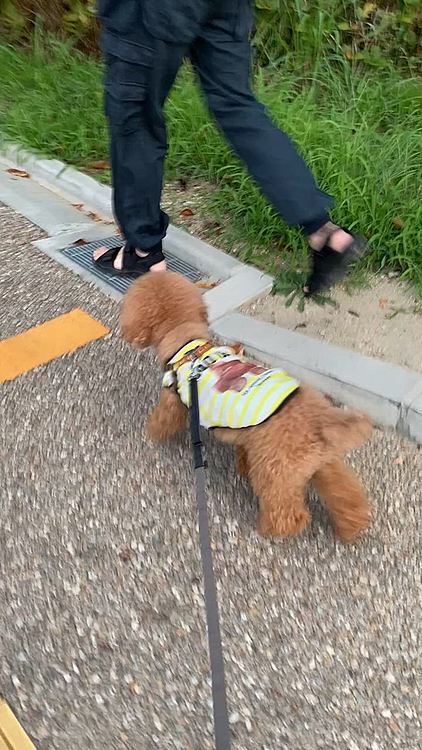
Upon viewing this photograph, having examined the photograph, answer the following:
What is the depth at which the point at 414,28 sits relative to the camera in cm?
478

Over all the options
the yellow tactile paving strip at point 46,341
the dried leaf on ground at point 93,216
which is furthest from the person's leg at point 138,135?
the dried leaf on ground at point 93,216

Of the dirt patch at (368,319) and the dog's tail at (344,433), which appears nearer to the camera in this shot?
the dog's tail at (344,433)

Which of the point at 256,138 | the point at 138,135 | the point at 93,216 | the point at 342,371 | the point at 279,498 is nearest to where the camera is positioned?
the point at 279,498

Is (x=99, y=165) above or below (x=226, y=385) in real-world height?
below

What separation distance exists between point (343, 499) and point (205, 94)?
6.02 feet

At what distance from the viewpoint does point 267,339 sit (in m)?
2.95

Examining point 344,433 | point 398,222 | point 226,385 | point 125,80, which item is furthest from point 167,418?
point 398,222

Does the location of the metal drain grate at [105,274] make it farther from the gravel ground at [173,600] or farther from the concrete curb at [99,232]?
the gravel ground at [173,600]

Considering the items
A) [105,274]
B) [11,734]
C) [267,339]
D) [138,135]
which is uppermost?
[138,135]

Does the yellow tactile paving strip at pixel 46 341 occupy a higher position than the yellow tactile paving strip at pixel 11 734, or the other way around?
the yellow tactile paving strip at pixel 46 341

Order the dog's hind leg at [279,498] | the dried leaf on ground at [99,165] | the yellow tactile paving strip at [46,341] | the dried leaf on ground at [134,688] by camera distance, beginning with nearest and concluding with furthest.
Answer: the dried leaf on ground at [134,688] → the dog's hind leg at [279,498] → the yellow tactile paving strip at [46,341] → the dried leaf on ground at [99,165]

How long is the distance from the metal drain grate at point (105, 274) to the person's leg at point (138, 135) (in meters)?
0.06

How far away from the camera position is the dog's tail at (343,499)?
2.07m

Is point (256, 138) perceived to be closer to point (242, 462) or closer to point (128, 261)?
point (128, 261)
